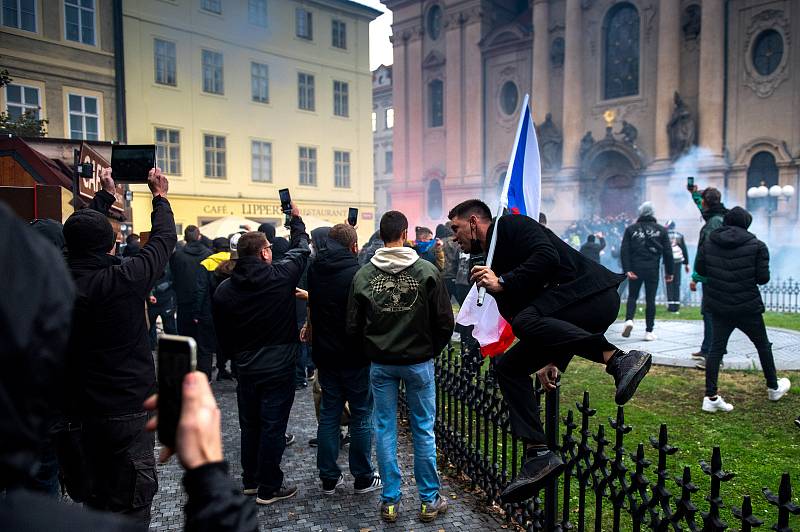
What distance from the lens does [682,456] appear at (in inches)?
198

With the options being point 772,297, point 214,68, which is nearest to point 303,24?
point 214,68

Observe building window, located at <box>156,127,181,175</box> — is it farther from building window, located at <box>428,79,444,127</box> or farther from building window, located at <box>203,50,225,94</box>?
building window, located at <box>428,79,444,127</box>

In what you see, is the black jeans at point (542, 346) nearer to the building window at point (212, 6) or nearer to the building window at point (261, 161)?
the building window at point (261, 161)

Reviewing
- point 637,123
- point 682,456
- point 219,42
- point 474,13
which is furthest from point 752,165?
point 682,456

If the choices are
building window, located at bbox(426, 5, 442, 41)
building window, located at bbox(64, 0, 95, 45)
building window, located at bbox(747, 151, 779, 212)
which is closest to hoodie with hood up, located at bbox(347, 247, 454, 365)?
building window, located at bbox(64, 0, 95, 45)

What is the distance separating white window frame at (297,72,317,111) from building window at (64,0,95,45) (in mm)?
9795

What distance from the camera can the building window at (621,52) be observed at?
30.2 m

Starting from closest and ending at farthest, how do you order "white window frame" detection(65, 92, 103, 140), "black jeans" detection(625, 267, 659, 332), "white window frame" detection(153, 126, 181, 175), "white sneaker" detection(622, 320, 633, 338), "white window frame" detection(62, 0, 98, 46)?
"black jeans" detection(625, 267, 659, 332) → "white sneaker" detection(622, 320, 633, 338) → "white window frame" detection(62, 0, 98, 46) → "white window frame" detection(65, 92, 103, 140) → "white window frame" detection(153, 126, 181, 175)

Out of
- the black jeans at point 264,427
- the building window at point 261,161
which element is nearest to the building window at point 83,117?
the building window at point 261,161

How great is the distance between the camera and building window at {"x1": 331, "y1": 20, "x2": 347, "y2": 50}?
31.3 m

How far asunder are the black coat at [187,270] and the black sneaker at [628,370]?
6231 millimetres

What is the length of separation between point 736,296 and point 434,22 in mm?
37117

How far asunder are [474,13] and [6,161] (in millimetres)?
34257

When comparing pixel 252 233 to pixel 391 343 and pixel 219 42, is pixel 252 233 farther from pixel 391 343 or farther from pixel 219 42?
pixel 219 42
